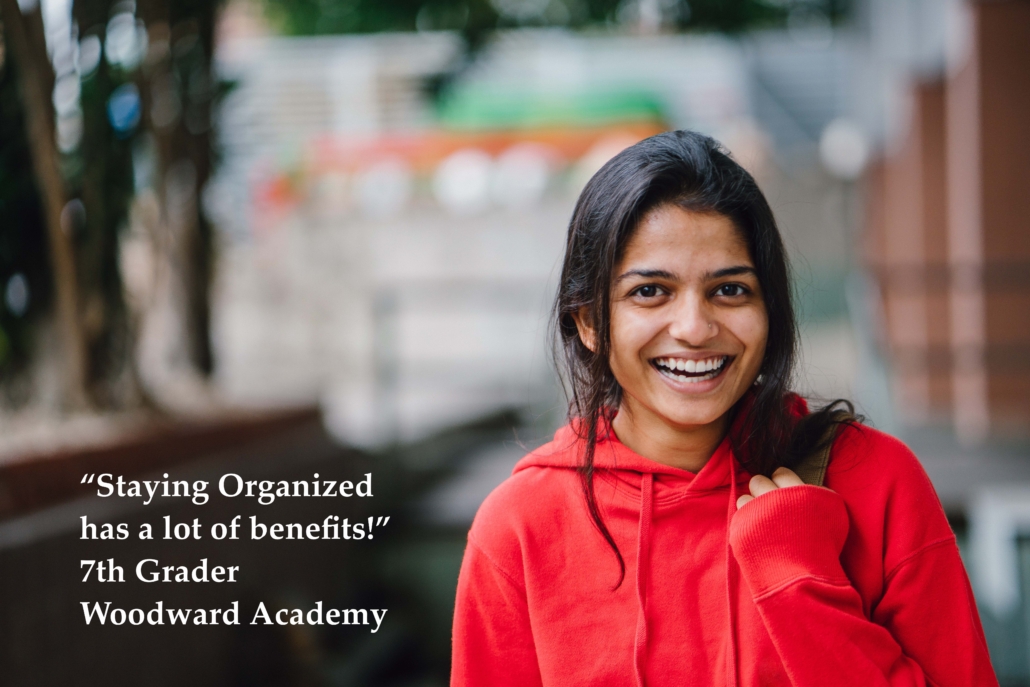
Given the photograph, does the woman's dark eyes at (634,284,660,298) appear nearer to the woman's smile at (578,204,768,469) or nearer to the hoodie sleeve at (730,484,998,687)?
the woman's smile at (578,204,768,469)

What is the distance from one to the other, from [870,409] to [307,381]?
225 inches

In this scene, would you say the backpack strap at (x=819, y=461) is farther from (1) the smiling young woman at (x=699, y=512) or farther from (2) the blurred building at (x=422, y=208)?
(2) the blurred building at (x=422, y=208)

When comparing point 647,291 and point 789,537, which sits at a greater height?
point 647,291

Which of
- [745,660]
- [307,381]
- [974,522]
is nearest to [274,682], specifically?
[745,660]

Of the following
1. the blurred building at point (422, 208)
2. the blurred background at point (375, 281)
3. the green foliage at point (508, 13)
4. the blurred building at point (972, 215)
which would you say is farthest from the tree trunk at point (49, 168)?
the blurred building at point (972, 215)

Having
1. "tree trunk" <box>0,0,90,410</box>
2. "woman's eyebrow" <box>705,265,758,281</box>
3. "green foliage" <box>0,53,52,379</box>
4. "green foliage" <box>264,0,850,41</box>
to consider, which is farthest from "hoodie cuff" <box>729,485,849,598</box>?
"green foliage" <box>264,0,850,41</box>

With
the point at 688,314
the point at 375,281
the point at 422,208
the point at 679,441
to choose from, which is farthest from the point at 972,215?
the point at 688,314

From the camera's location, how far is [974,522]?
4.88m

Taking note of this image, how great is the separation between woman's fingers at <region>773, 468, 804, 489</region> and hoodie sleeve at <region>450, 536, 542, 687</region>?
43cm

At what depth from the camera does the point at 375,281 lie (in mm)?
10438

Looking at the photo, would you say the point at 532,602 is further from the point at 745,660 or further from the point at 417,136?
the point at 417,136

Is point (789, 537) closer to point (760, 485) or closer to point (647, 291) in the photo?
point (760, 485)

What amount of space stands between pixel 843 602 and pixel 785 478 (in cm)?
19

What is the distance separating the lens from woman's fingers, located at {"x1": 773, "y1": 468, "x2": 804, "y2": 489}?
145 cm
